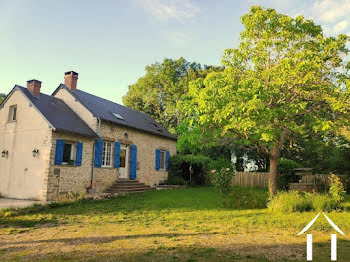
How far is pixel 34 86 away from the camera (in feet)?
46.3

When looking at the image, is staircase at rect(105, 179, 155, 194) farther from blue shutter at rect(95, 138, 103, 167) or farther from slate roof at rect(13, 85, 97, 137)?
slate roof at rect(13, 85, 97, 137)

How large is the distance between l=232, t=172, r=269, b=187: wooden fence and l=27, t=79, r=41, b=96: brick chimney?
14.1m

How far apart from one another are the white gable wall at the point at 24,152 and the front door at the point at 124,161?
188 inches

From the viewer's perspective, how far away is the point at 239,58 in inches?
425

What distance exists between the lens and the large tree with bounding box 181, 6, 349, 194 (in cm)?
894

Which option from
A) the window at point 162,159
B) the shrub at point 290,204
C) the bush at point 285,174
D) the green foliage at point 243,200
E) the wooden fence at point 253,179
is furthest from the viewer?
the window at point 162,159

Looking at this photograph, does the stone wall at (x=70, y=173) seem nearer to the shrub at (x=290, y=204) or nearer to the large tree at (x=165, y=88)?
the shrub at (x=290, y=204)

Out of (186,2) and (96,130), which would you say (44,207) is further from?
(186,2)

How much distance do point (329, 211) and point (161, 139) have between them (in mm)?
12547

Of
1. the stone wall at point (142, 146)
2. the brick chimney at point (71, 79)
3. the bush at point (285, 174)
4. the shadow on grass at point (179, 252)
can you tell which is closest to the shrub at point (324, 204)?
the shadow on grass at point (179, 252)

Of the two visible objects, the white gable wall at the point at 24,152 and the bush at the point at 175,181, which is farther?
the bush at the point at 175,181

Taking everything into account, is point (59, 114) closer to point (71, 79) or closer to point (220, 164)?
point (71, 79)

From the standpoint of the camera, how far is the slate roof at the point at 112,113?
15.2 m

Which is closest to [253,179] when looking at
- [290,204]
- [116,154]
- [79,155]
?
[116,154]
